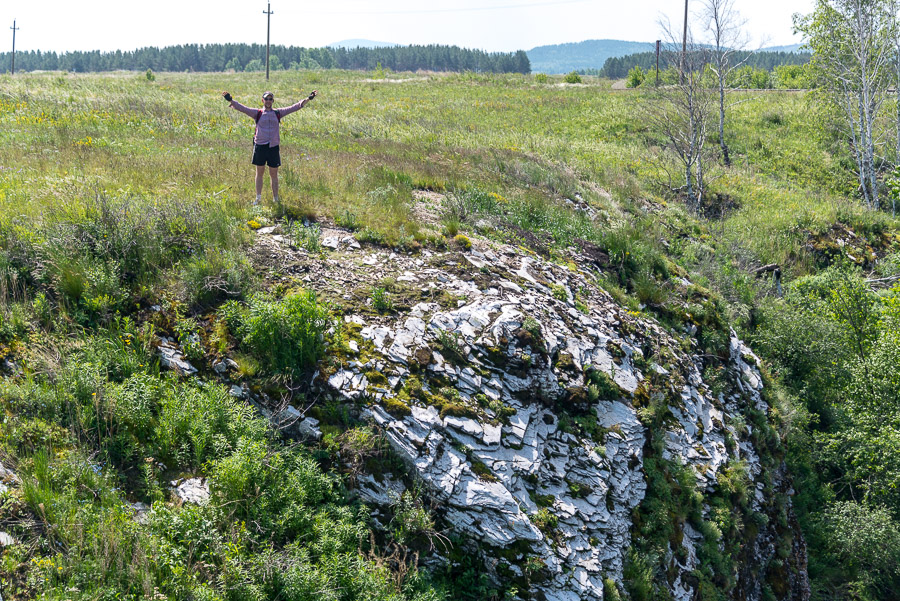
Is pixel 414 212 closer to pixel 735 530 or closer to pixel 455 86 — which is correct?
pixel 735 530

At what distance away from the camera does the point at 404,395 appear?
6.29 m

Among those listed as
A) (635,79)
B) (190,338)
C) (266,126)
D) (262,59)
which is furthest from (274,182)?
(262,59)

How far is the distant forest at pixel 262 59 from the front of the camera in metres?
113

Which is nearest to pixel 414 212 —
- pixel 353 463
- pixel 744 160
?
pixel 353 463

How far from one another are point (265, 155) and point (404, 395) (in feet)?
18.1

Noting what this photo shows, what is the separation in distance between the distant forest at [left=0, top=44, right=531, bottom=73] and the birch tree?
9312 cm

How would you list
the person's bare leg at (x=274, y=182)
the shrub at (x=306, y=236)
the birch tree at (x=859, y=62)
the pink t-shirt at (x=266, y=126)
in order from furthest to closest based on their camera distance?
1. the birch tree at (x=859, y=62)
2. the person's bare leg at (x=274, y=182)
3. the pink t-shirt at (x=266, y=126)
4. the shrub at (x=306, y=236)

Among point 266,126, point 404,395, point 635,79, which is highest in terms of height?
point 635,79

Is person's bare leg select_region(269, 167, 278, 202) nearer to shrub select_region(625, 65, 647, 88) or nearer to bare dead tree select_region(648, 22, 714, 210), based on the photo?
bare dead tree select_region(648, 22, 714, 210)

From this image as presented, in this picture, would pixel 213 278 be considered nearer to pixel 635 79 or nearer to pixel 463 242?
pixel 463 242

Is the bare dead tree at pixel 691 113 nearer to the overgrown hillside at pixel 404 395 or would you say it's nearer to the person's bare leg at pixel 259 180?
the overgrown hillside at pixel 404 395

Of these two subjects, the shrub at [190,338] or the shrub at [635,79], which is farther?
the shrub at [635,79]

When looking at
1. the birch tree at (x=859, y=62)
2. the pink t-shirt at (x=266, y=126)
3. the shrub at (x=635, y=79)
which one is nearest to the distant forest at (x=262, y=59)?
the shrub at (x=635, y=79)

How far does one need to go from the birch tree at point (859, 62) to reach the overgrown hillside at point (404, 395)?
13261 mm
